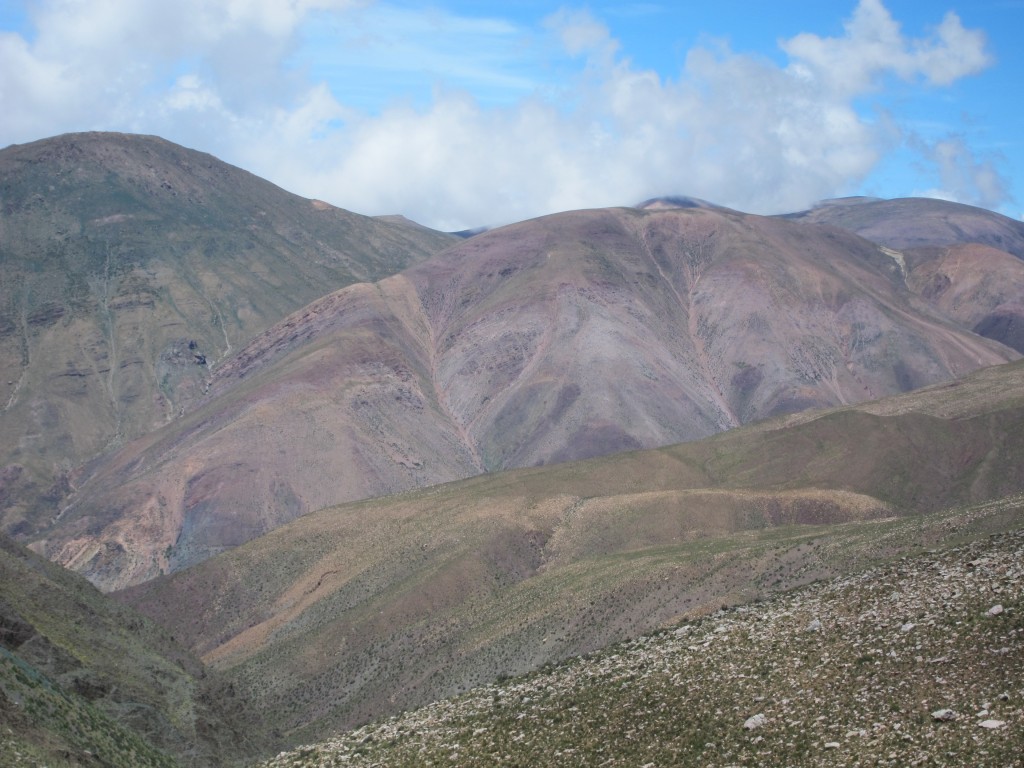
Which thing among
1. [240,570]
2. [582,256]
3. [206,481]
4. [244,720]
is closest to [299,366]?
[206,481]

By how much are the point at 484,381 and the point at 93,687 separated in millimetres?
129811

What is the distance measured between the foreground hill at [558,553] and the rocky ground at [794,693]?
52.2 feet

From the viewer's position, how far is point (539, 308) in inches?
7042

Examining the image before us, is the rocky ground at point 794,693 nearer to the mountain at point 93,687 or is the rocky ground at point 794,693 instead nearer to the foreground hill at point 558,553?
the mountain at point 93,687

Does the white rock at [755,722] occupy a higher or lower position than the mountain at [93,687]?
lower

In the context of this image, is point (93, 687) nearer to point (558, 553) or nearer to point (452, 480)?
point (558, 553)

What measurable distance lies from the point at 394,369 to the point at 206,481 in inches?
1516

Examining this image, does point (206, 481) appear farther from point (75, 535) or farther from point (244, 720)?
point (244, 720)

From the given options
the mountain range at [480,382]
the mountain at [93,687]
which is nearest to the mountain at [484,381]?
the mountain range at [480,382]

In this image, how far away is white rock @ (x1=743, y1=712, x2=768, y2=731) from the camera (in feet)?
88.3

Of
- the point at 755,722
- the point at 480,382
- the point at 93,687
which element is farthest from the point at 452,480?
the point at 755,722

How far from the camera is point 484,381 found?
170 m

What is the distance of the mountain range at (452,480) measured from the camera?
55.9m

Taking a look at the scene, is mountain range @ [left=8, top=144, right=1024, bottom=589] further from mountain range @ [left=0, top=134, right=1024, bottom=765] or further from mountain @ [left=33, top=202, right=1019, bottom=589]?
mountain range @ [left=0, top=134, right=1024, bottom=765]
